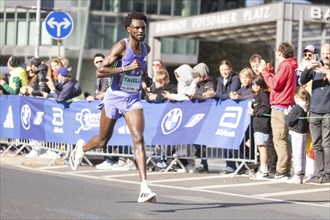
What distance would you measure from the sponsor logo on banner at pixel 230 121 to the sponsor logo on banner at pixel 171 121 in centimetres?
91

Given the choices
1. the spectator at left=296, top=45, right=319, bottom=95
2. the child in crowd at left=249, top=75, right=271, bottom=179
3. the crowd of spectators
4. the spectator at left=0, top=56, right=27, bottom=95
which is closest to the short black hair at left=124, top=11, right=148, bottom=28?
the crowd of spectators

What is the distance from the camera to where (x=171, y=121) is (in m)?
15.3

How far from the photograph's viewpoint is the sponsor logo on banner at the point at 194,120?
48.8 feet

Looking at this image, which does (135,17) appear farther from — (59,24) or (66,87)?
(59,24)

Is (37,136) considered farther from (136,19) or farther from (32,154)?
(136,19)

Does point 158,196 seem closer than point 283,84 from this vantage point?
Yes

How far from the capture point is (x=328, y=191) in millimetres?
12383

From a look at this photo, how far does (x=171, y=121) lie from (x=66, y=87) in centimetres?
288

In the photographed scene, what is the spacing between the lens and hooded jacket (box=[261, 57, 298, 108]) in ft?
45.1

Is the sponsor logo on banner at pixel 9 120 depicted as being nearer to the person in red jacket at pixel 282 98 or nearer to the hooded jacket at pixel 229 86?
the hooded jacket at pixel 229 86

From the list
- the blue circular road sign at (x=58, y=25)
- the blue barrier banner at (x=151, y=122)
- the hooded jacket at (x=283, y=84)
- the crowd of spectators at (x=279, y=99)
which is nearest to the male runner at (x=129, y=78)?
the crowd of spectators at (x=279, y=99)

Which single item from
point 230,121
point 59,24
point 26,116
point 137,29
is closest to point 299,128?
point 230,121

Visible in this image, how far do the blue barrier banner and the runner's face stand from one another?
4641mm

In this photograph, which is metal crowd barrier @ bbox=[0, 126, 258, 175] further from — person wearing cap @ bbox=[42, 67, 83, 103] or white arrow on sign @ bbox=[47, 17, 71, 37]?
white arrow on sign @ bbox=[47, 17, 71, 37]
